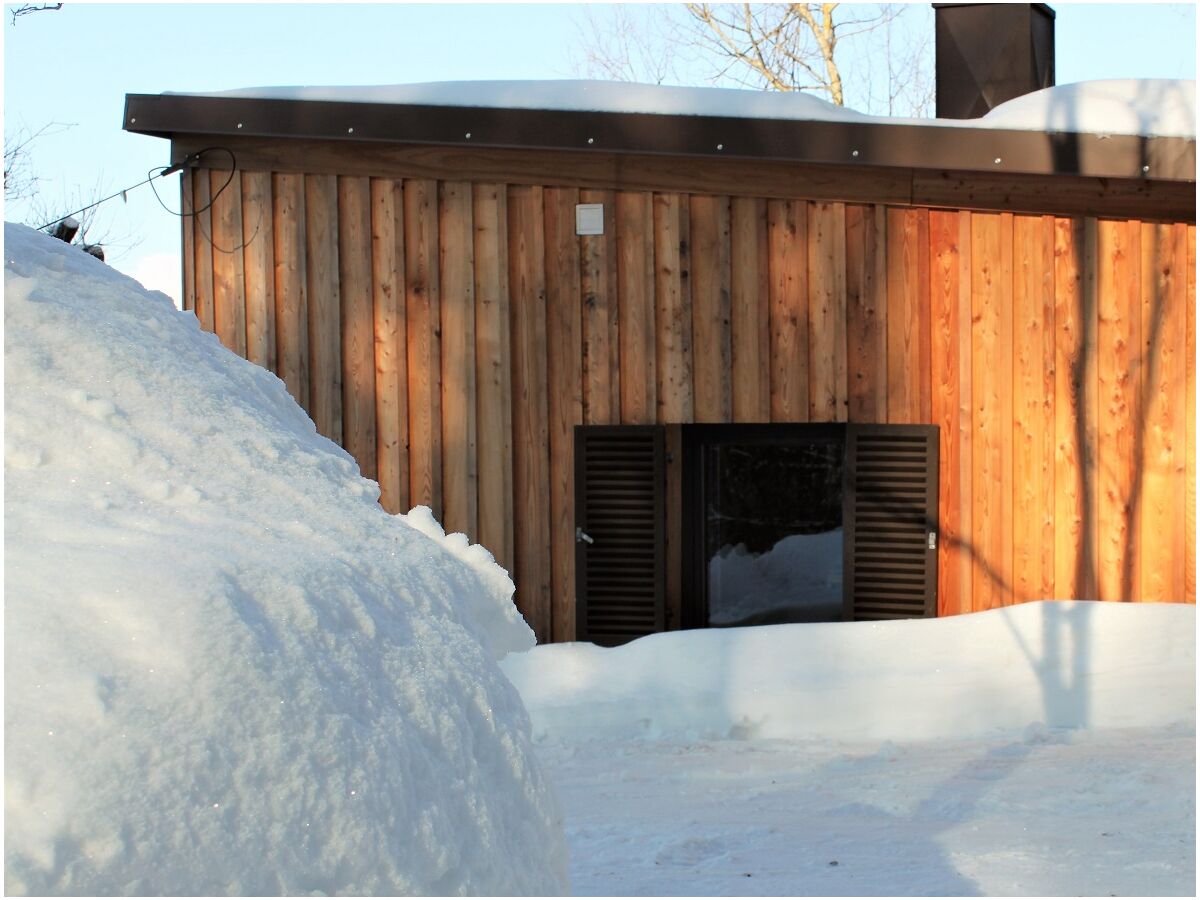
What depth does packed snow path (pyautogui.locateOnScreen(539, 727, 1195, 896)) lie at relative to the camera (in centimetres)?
449

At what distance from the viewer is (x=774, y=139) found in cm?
687

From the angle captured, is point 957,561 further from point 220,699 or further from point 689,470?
point 220,699

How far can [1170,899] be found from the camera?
4.24 m

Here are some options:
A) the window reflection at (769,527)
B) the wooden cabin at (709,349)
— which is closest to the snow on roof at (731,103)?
the wooden cabin at (709,349)

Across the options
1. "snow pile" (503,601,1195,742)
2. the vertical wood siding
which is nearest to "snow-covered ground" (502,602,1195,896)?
"snow pile" (503,601,1195,742)

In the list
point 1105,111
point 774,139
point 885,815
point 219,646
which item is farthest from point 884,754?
point 219,646

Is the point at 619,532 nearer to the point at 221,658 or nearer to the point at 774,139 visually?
the point at 774,139

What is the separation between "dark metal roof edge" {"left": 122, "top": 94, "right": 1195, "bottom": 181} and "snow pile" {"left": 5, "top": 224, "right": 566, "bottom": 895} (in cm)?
477

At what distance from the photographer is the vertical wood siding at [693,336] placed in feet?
23.6

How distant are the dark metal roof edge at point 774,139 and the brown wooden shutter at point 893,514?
141cm

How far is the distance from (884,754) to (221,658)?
5031 mm

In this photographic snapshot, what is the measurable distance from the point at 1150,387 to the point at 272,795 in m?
6.62

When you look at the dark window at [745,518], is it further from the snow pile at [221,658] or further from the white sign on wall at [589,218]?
the snow pile at [221,658]

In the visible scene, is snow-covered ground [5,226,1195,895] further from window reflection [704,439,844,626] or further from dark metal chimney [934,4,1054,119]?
dark metal chimney [934,4,1054,119]
